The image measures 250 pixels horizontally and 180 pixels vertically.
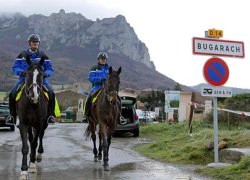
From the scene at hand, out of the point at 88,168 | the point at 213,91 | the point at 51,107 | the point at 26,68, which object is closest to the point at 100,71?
the point at 51,107

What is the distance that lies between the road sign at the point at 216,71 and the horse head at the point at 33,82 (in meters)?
3.92

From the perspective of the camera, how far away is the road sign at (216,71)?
10.2 metres

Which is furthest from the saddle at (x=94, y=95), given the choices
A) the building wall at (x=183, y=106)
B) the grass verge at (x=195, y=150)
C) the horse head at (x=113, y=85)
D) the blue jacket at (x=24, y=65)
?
the building wall at (x=183, y=106)

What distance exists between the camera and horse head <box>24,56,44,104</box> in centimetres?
867

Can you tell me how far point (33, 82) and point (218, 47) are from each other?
459cm

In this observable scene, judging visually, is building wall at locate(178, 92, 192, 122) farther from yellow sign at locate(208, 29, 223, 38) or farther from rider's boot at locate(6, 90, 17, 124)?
rider's boot at locate(6, 90, 17, 124)

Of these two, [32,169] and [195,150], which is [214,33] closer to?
[195,150]

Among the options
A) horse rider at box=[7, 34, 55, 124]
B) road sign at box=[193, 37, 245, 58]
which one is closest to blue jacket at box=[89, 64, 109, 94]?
horse rider at box=[7, 34, 55, 124]

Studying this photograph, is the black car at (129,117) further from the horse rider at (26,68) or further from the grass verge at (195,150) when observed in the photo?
the horse rider at (26,68)

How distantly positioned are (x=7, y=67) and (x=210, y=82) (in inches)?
6076

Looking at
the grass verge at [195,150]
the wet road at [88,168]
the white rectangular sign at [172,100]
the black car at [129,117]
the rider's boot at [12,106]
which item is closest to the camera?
the wet road at [88,168]

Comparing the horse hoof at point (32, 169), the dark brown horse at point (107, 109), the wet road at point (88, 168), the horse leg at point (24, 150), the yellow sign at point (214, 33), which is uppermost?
the yellow sign at point (214, 33)

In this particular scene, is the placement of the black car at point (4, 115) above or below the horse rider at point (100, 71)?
below

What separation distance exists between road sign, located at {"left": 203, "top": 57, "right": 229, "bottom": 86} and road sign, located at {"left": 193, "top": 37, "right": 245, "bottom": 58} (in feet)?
0.68
